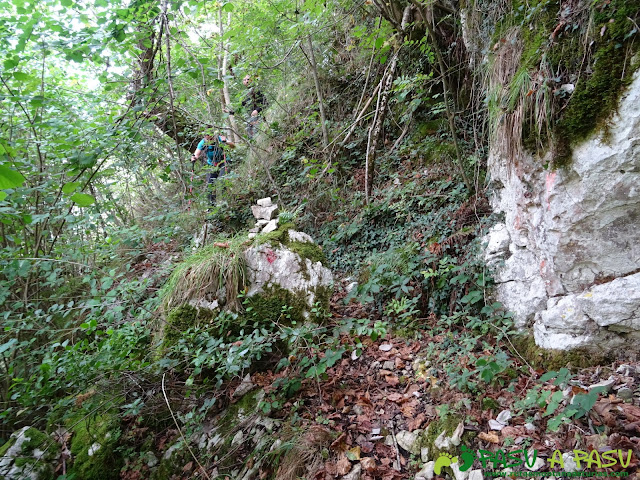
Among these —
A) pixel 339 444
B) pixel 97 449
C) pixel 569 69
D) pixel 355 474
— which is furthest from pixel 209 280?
pixel 569 69

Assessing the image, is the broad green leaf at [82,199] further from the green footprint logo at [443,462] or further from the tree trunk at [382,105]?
the tree trunk at [382,105]

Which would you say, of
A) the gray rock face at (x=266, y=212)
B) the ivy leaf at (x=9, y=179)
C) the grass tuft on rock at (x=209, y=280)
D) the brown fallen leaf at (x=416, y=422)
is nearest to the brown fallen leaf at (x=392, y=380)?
the brown fallen leaf at (x=416, y=422)

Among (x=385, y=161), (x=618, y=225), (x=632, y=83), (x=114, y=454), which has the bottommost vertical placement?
(x=114, y=454)

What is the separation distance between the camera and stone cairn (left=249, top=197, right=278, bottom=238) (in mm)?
4285

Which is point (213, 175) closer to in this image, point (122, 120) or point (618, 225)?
point (122, 120)

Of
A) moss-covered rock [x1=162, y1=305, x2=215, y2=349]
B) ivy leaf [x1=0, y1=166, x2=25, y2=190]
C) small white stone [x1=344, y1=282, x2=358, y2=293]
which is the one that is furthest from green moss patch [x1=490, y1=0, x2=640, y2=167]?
moss-covered rock [x1=162, y1=305, x2=215, y2=349]

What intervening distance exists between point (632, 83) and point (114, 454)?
16.2ft

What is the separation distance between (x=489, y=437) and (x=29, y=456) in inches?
149

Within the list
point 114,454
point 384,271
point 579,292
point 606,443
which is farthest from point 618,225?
point 114,454

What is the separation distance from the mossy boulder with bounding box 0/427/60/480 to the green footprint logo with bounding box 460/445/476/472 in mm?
3319

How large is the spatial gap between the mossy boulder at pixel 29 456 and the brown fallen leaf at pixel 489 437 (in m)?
3.48

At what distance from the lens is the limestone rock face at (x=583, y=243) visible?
213cm

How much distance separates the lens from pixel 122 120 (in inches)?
126

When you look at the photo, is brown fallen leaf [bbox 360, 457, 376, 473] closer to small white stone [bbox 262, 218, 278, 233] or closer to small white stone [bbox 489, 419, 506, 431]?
small white stone [bbox 489, 419, 506, 431]
